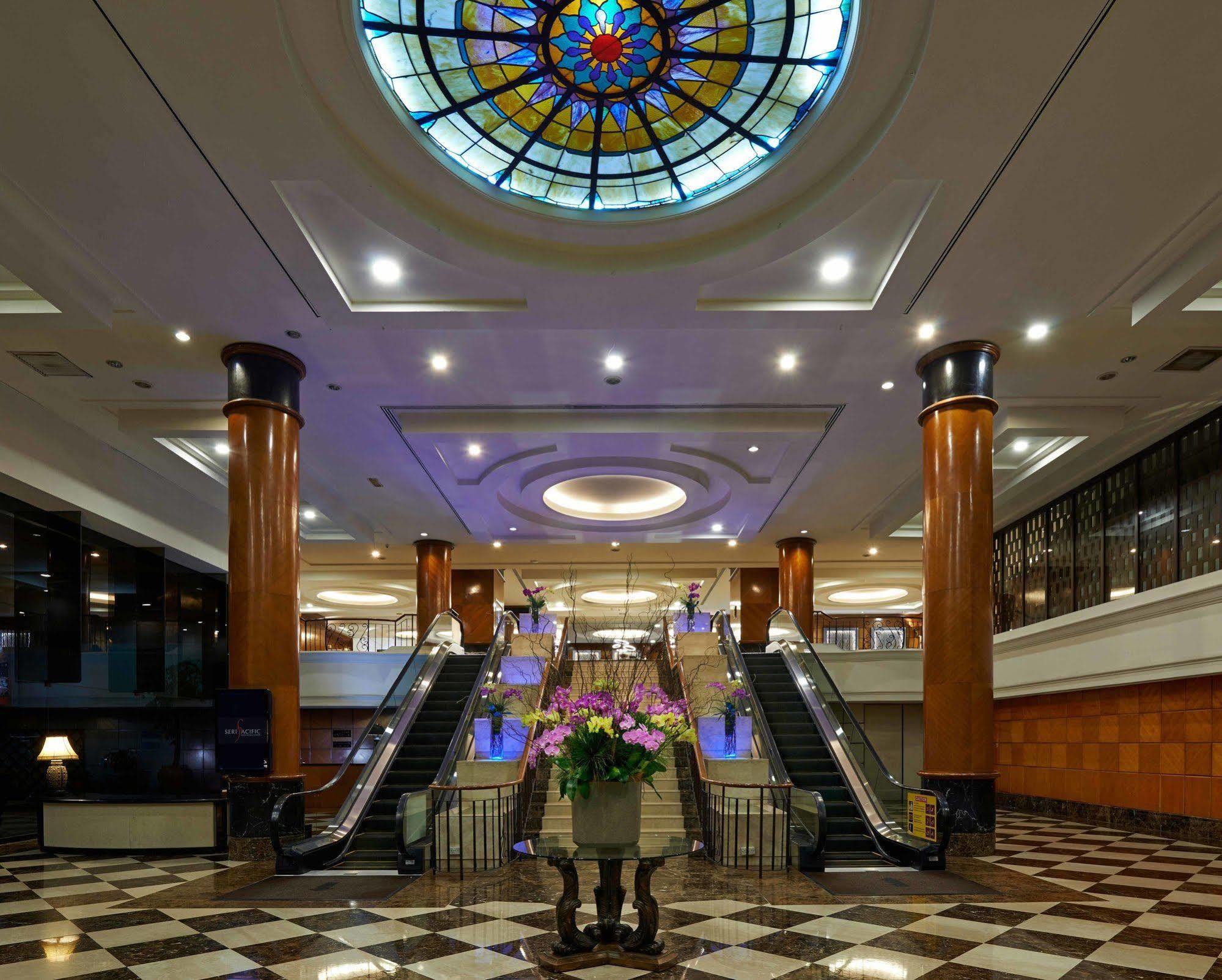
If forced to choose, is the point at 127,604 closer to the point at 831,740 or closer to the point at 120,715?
the point at 120,715

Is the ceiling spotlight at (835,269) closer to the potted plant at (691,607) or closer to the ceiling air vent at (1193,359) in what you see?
the ceiling air vent at (1193,359)

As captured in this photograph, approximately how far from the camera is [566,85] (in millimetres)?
6348

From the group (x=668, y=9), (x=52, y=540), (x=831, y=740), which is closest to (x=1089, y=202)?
(x=668, y=9)

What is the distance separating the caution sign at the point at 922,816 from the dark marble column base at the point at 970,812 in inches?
15.6

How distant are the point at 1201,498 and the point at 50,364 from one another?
1273 cm

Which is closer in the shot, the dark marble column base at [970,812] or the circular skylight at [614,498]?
the dark marble column base at [970,812]

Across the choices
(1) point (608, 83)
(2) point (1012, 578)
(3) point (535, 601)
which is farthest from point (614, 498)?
(1) point (608, 83)

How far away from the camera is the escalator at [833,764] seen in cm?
848

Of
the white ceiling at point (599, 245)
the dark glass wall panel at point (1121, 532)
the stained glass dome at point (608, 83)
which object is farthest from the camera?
the dark glass wall panel at point (1121, 532)

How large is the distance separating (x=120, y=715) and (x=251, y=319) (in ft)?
27.1

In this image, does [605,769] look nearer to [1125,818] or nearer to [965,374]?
[965,374]

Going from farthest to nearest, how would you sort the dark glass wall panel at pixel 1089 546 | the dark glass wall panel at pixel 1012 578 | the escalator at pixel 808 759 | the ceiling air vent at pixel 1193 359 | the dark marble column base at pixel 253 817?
the dark glass wall panel at pixel 1012 578, the dark glass wall panel at pixel 1089 546, the ceiling air vent at pixel 1193 359, the escalator at pixel 808 759, the dark marble column base at pixel 253 817

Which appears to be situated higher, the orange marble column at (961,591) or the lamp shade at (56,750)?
the orange marble column at (961,591)

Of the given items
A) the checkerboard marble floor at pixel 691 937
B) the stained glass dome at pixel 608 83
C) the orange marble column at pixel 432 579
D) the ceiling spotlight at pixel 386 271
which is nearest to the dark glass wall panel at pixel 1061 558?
the checkerboard marble floor at pixel 691 937
